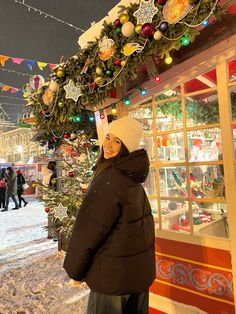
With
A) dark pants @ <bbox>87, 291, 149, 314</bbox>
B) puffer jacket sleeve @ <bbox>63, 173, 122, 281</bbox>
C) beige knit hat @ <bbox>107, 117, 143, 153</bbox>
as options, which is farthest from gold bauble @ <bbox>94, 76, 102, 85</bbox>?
dark pants @ <bbox>87, 291, 149, 314</bbox>

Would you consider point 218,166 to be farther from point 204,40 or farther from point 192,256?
point 204,40

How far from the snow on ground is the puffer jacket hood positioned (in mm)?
1905

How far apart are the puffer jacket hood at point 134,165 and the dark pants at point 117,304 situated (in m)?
0.70

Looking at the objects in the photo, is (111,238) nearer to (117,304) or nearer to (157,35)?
(117,304)

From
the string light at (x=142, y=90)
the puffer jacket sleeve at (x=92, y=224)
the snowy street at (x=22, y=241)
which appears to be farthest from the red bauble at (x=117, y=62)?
the snowy street at (x=22, y=241)

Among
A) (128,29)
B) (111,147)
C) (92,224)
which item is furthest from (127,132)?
(128,29)

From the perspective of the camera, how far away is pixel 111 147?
172 cm

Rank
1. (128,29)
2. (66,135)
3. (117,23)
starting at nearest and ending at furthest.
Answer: (128,29)
(117,23)
(66,135)

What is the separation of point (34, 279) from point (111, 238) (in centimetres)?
268

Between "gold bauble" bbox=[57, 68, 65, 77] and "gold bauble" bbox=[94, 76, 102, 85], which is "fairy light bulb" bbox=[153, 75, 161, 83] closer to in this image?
"gold bauble" bbox=[94, 76, 102, 85]

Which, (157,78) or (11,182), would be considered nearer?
(157,78)

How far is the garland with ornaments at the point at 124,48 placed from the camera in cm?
175

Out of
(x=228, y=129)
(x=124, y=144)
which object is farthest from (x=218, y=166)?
(x=124, y=144)

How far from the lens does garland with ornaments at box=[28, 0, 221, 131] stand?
1.75m
